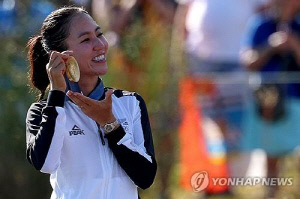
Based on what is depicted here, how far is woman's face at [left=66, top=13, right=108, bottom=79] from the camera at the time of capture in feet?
13.0

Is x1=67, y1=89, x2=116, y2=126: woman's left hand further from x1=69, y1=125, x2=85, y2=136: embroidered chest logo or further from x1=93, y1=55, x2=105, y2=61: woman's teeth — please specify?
x1=93, y1=55, x2=105, y2=61: woman's teeth

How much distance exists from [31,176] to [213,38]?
2017 millimetres

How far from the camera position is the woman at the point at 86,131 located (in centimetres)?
371

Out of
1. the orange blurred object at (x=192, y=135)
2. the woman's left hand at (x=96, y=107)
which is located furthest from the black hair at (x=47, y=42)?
the orange blurred object at (x=192, y=135)

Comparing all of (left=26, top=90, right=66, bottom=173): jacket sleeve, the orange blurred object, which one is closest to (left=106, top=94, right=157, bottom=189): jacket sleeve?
(left=26, top=90, right=66, bottom=173): jacket sleeve

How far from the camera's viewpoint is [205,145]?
7195 mm

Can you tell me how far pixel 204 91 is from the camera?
7082mm

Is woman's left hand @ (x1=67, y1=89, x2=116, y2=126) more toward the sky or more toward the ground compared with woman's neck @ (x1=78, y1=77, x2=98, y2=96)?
more toward the ground

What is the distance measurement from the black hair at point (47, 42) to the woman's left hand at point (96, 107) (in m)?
0.37

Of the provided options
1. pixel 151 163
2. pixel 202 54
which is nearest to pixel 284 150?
pixel 202 54

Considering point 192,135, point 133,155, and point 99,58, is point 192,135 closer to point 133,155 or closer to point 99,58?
point 99,58

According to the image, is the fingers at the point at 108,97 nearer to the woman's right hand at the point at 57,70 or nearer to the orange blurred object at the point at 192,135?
the woman's right hand at the point at 57,70

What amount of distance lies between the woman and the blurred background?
2941mm

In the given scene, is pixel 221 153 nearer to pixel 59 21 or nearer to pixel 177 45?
pixel 177 45
